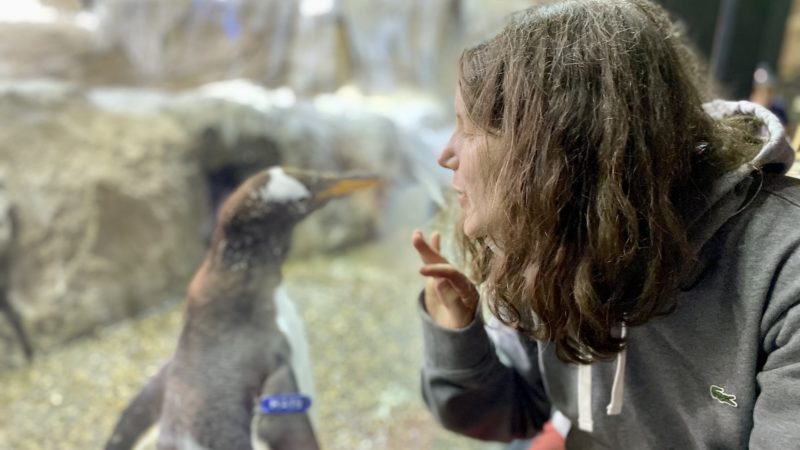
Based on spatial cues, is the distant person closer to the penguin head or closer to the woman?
the woman

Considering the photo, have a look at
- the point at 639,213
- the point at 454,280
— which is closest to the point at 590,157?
the point at 639,213

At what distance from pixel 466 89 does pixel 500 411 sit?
1.71 feet

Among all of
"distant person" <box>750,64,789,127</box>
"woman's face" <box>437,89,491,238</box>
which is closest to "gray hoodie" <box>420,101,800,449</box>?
"woman's face" <box>437,89,491,238</box>

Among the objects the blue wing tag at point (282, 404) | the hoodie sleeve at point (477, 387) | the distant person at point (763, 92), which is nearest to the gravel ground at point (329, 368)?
the blue wing tag at point (282, 404)

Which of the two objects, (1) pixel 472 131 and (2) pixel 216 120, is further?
(2) pixel 216 120

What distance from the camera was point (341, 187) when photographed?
1.00m

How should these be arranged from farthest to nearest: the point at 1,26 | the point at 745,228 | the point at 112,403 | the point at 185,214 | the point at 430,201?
the point at 1,26 < the point at 185,214 < the point at 112,403 < the point at 430,201 < the point at 745,228

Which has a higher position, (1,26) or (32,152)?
(1,26)

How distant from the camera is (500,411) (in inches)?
36.2

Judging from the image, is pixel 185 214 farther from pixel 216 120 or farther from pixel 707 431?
pixel 707 431

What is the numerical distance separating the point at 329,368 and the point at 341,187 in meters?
0.58

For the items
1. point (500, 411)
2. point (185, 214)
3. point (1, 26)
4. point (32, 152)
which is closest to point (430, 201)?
point (500, 411)

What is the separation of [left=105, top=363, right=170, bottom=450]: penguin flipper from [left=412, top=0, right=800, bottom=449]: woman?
529 mm

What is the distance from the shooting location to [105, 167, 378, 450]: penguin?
0.89m
